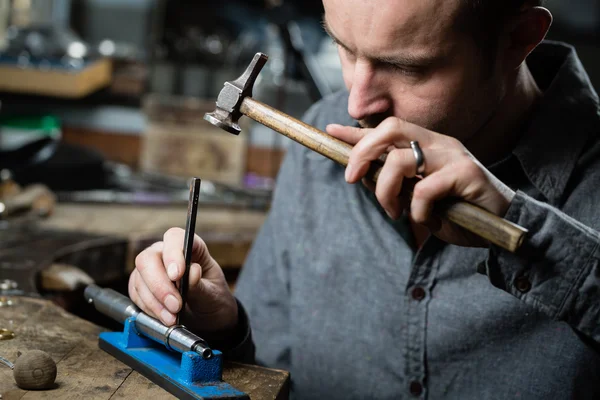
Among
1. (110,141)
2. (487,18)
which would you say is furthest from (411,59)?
(110,141)

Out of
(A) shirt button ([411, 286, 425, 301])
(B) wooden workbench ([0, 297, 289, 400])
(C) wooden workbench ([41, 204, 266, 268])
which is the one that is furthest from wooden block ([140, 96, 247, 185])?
(B) wooden workbench ([0, 297, 289, 400])

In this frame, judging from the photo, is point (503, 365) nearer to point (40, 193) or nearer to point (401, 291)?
point (401, 291)

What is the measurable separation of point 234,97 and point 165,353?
45 centimetres

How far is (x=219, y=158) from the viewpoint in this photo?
150 inches

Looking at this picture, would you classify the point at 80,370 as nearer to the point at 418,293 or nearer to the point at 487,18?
the point at 418,293

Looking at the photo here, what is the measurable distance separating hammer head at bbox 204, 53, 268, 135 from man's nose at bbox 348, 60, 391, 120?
171mm

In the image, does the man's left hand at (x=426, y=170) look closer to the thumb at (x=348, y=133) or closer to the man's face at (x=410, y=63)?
the thumb at (x=348, y=133)

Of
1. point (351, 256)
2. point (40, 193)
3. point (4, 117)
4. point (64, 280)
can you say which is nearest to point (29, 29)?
point (4, 117)

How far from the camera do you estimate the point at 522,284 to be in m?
1.20

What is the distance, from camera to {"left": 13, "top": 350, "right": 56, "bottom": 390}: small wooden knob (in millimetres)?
1072

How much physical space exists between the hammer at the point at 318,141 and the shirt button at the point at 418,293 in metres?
0.51

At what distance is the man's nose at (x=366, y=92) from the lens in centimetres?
129

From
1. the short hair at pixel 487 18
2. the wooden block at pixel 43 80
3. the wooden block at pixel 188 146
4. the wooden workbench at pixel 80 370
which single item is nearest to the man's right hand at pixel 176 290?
the wooden workbench at pixel 80 370

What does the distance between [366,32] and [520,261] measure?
0.44 m
